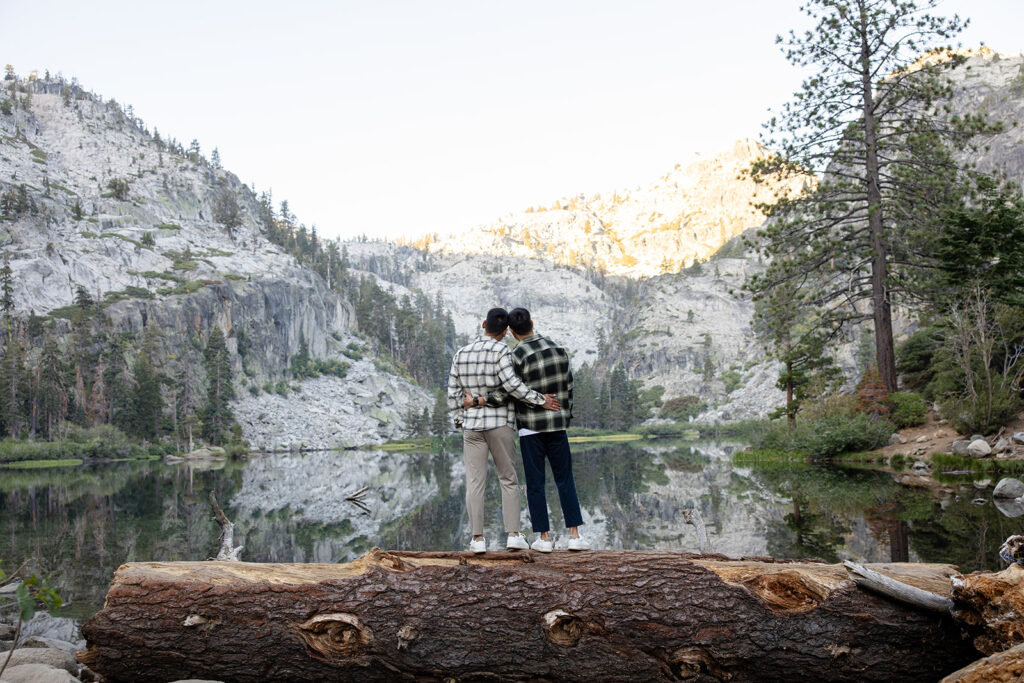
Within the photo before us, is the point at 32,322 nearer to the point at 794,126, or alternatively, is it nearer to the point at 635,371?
the point at 794,126

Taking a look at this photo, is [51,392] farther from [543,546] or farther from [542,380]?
[543,546]

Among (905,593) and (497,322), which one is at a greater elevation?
(497,322)

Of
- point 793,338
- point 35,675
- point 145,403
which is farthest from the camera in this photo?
point 145,403

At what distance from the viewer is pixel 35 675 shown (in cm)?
545

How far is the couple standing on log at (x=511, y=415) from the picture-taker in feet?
19.7

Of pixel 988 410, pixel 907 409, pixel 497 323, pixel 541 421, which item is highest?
pixel 497 323

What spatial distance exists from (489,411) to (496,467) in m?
0.50

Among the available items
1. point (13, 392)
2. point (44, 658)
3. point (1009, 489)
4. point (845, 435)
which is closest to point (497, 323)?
point (44, 658)

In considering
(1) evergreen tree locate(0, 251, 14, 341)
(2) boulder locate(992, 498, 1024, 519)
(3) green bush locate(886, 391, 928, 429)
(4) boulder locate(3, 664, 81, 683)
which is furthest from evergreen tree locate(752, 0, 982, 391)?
(1) evergreen tree locate(0, 251, 14, 341)

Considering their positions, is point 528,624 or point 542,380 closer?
point 528,624

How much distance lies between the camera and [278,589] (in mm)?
4875

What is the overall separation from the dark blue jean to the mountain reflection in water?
4.43 metres

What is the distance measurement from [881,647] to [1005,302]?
63.5 ft

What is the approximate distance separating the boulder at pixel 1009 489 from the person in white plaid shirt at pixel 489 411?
11152mm
